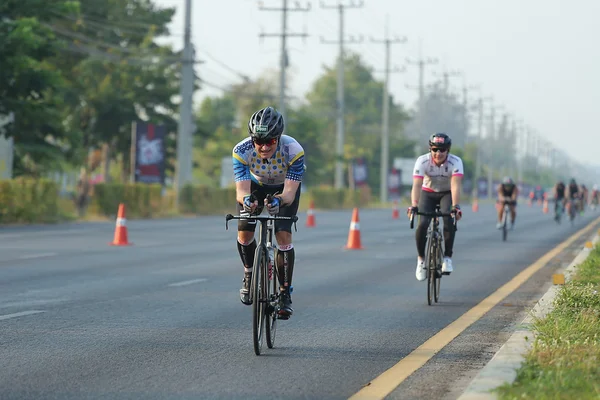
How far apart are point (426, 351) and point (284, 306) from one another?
1.15 m

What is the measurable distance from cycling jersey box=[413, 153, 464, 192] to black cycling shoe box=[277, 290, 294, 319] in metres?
4.65

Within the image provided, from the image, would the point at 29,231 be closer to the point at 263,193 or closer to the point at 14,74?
the point at 14,74

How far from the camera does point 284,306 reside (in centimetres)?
914

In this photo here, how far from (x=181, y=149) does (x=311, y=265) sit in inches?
1210

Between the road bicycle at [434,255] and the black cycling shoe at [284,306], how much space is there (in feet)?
13.1

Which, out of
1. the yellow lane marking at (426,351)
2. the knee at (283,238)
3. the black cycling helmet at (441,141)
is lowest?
the yellow lane marking at (426,351)

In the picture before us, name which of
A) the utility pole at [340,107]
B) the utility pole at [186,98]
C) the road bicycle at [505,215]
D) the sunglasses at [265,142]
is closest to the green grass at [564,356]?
the sunglasses at [265,142]

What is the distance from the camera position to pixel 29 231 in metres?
28.8

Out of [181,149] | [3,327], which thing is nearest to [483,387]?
[3,327]

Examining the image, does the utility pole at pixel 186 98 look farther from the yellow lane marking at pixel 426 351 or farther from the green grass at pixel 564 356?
the green grass at pixel 564 356

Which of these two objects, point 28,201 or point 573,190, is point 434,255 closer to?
point 28,201

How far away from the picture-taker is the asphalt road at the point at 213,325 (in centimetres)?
754

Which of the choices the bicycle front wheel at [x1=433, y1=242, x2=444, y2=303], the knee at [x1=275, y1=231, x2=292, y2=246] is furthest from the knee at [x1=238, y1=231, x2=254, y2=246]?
the bicycle front wheel at [x1=433, y1=242, x2=444, y2=303]

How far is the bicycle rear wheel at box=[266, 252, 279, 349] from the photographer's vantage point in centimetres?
880
